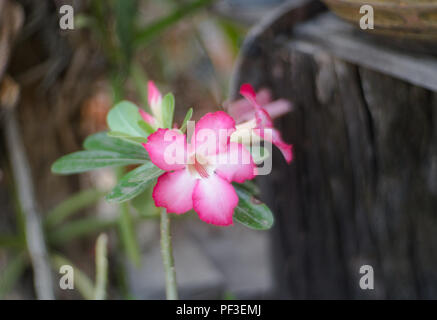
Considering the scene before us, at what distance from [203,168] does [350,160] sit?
19.2 inches

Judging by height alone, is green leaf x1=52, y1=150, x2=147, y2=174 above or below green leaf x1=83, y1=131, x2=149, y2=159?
below

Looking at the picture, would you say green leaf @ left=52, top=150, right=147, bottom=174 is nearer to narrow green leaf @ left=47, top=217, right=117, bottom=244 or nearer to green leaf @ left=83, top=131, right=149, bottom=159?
green leaf @ left=83, top=131, right=149, bottom=159

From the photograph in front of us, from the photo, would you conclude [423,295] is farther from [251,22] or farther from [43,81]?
[43,81]

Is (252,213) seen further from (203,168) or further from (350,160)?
(350,160)

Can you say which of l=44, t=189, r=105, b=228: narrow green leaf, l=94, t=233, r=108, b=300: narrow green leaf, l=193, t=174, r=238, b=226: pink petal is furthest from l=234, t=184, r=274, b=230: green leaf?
l=44, t=189, r=105, b=228: narrow green leaf

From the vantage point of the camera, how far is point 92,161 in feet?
1.87

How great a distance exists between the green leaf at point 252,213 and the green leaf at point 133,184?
11 centimetres

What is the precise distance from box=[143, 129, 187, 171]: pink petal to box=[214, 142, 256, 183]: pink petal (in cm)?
4

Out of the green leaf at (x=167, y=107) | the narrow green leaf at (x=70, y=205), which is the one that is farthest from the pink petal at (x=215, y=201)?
the narrow green leaf at (x=70, y=205)

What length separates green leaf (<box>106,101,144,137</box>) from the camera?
58 centimetres

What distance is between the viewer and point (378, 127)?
802 mm

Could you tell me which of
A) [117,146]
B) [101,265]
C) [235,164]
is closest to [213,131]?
[235,164]

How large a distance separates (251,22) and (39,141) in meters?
0.72
